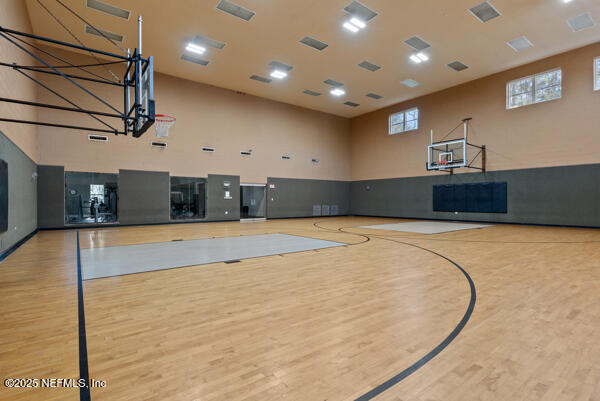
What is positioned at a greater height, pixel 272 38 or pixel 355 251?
pixel 272 38

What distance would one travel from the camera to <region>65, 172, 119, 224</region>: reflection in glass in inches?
420

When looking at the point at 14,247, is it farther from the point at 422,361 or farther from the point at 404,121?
the point at 404,121

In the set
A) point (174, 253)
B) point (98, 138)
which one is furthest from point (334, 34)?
point (98, 138)

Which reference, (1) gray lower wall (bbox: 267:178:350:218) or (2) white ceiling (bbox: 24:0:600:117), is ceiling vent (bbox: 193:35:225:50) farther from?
(1) gray lower wall (bbox: 267:178:350:218)

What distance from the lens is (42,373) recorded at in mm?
1872

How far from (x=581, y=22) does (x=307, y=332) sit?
1236cm

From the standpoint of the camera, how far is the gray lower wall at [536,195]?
10.3 m

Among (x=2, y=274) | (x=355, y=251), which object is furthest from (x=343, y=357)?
(x=2, y=274)

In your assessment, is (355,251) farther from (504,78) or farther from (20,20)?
(504,78)

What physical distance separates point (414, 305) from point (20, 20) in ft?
35.1

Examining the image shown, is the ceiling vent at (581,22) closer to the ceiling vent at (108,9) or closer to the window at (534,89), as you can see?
the window at (534,89)

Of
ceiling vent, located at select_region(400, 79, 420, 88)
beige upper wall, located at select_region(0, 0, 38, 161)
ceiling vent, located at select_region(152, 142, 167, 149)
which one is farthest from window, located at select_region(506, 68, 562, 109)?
beige upper wall, located at select_region(0, 0, 38, 161)

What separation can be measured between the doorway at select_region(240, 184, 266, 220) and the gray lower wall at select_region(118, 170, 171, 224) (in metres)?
4.05

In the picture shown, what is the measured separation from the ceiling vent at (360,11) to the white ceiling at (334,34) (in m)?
0.15
